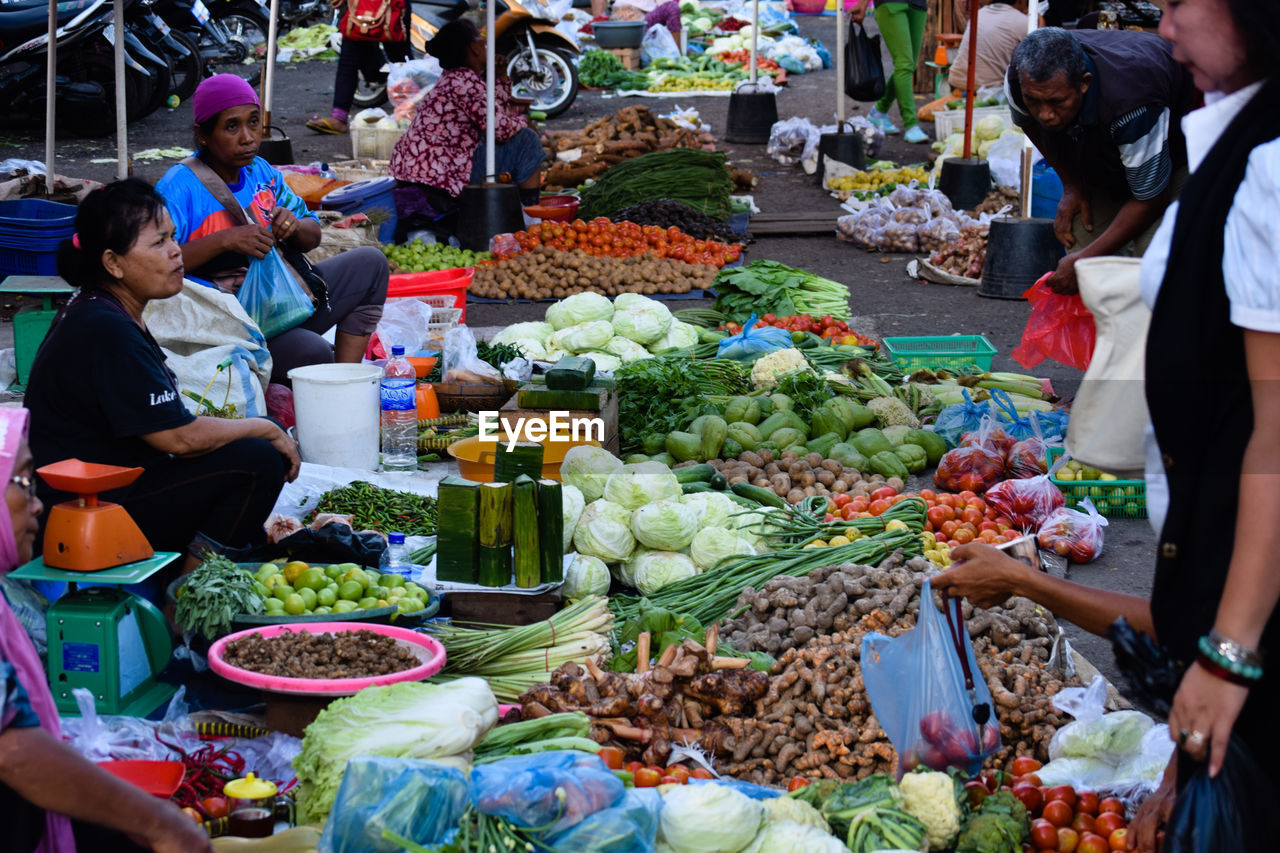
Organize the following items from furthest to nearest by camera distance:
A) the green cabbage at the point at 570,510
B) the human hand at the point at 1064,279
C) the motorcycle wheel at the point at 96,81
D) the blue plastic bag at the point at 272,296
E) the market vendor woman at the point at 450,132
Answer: the motorcycle wheel at the point at 96,81 → the market vendor woman at the point at 450,132 → the blue plastic bag at the point at 272,296 → the human hand at the point at 1064,279 → the green cabbage at the point at 570,510

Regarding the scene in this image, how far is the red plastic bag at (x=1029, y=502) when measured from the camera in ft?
15.3

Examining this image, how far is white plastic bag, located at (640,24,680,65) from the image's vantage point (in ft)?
59.9

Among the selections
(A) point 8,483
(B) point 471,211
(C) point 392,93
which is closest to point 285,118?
(C) point 392,93

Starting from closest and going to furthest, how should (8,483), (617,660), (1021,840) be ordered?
(8,483), (1021,840), (617,660)

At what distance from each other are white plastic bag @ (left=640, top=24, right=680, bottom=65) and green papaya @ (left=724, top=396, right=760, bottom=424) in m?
13.6

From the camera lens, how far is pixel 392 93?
38.3 ft

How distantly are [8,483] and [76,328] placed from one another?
5.46 feet

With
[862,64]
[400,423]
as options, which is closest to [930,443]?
[400,423]

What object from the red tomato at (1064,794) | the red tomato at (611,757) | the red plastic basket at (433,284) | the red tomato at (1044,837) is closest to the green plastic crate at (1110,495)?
the red tomato at (1064,794)

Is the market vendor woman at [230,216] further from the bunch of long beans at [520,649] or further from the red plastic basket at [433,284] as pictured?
the bunch of long beans at [520,649]

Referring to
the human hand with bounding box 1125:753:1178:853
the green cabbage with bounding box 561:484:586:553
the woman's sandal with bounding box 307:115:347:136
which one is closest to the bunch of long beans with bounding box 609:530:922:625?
the green cabbage with bounding box 561:484:586:553

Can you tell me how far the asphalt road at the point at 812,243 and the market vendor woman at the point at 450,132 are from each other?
4.12 ft

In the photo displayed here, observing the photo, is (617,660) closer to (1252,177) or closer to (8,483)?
(8,483)

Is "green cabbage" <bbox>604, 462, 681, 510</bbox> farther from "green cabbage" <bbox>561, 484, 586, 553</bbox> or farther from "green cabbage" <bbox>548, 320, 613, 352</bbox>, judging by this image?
"green cabbage" <bbox>548, 320, 613, 352</bbox>
